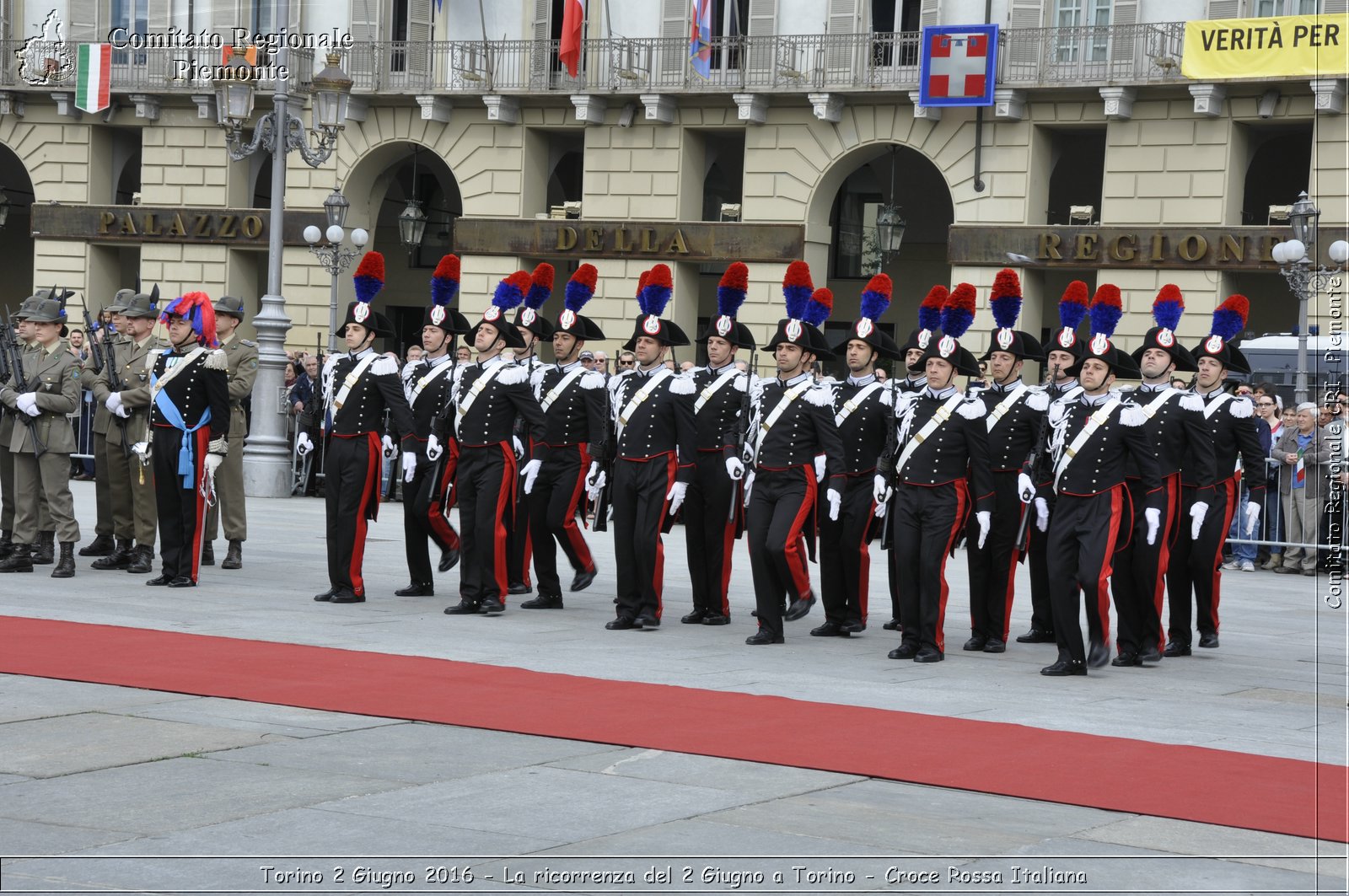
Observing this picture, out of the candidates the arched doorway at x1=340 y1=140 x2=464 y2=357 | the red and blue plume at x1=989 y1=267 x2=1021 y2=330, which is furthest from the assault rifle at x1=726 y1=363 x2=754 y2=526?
the arched doorway at x1=340 y1=140 x2=464 y2=357

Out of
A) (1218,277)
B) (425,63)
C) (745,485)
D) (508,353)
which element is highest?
(425,63)

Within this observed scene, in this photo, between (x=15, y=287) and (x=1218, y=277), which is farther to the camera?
(x=15, y=287)

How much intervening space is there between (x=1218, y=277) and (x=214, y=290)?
1673cm

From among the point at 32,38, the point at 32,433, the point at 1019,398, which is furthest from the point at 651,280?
the point at 32,38

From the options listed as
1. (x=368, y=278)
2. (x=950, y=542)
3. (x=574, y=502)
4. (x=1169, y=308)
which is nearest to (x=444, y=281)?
(x=368, y=278)

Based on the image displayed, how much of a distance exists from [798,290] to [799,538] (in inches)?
67.9

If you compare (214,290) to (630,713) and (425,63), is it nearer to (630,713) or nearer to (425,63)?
(425,63)

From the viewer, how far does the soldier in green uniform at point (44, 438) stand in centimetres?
1241

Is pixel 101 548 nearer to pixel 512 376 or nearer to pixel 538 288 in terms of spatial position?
pixel 538 288

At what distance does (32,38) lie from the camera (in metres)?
33.1

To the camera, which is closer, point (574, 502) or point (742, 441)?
point (742, 441)

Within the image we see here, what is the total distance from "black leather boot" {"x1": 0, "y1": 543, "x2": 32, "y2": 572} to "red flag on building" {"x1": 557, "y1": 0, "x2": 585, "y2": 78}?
18316 mm

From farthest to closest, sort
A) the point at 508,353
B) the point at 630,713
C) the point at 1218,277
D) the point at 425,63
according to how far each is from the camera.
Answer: the point at 425,63, the point at 1218,277, the point at 508,353, the point at 630,713

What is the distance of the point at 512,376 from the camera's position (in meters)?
11.6
